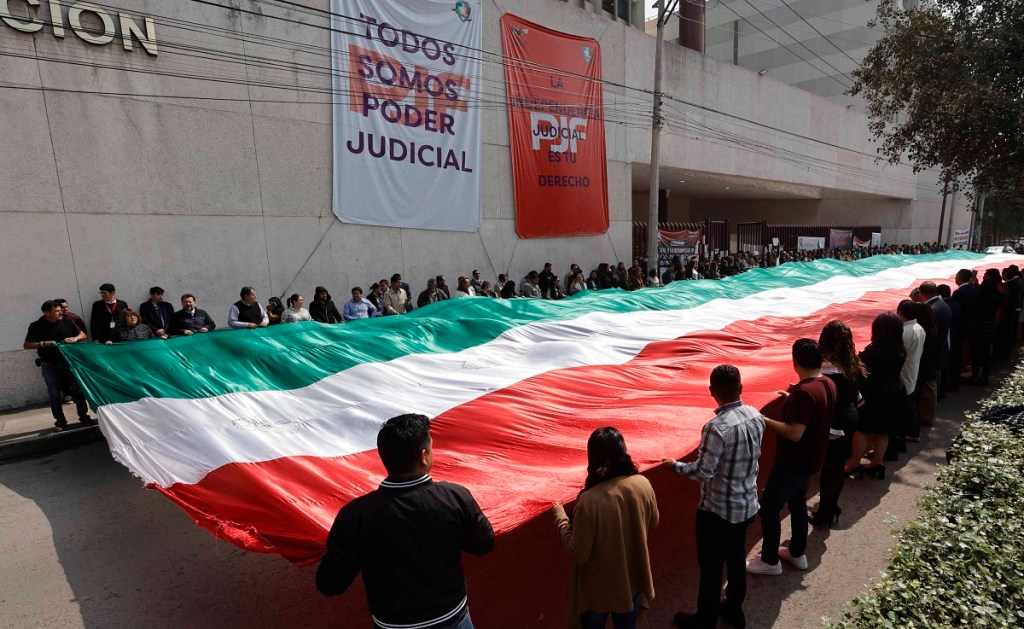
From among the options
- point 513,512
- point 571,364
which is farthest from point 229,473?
point 571,364

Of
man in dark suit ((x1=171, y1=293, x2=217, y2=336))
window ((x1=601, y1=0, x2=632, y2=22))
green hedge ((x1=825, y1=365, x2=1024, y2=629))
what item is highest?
window ((x1=601, y1=0, x2=632, y2=22))

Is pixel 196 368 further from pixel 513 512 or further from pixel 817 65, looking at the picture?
pixel 817 65

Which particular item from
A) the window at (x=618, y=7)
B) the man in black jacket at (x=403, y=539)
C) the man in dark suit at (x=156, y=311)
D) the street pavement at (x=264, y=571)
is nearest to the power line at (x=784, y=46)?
the window at (x=618, y=7)

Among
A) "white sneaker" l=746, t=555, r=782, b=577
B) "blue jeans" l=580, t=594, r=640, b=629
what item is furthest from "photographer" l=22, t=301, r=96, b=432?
"white sneaker" l=746, t=555, r=782, b=577

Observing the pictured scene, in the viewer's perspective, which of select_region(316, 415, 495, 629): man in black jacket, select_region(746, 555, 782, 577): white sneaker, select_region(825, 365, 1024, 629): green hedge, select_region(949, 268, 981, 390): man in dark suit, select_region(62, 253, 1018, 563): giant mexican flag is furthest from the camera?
select_region(949, 268, 981, 390): man in dark suit

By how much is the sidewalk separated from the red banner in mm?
9490

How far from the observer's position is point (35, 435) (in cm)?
664

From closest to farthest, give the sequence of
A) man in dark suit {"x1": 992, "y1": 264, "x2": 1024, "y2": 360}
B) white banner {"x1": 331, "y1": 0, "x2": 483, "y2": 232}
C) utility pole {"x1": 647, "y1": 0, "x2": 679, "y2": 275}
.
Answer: man in dark suit {"x1": 992, "y1": 264, "x2": 1024, "y2": 360} < white banner {"x1": 331, "y1": 0, "x2": 483, "y2": 232} < utility pole {"x1": 647, "y1": 0, "x2": 679, "y2": 275}

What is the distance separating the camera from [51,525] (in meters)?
4.67

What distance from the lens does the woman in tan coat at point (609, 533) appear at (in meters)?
2.38

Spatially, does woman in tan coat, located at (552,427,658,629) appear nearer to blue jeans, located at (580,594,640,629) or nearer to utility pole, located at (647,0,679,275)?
blue jeans, located at (580,594,640,629)

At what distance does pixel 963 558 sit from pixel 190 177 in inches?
404

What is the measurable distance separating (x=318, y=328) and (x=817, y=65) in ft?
147

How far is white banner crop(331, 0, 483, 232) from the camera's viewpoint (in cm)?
1076
